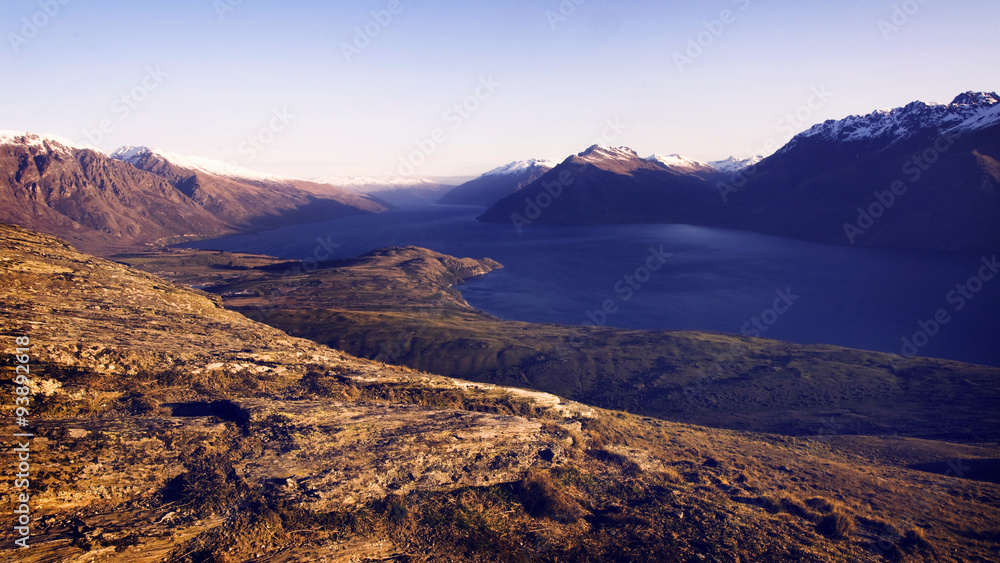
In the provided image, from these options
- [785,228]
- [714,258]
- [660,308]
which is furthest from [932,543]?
[785,228]

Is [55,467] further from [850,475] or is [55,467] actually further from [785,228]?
[785,228]

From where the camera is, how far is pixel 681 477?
59.8ft

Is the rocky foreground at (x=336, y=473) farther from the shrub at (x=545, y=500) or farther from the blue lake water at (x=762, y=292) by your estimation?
the blue lake water at (x=762, y=292)

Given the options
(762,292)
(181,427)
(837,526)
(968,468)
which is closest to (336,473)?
(181,427)

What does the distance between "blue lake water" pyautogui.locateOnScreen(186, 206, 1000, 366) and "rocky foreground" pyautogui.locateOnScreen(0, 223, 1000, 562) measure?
54.7 meters

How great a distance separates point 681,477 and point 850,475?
28.5 feet

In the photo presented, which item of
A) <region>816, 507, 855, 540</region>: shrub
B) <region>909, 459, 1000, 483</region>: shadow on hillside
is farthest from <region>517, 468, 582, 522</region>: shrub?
<region>909, 459, 1000, 483</region>: shadow on hillside

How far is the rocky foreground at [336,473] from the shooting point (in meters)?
10.7

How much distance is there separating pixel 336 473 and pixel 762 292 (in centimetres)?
9995

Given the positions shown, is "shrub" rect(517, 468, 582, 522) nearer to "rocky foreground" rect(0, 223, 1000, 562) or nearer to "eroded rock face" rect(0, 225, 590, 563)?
"rocky foreground" rect(0, 223, 1000, 562)

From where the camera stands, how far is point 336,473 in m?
13.1

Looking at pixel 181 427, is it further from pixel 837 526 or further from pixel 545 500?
pixel 837 526

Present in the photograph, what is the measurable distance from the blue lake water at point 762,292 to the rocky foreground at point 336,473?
54712mm

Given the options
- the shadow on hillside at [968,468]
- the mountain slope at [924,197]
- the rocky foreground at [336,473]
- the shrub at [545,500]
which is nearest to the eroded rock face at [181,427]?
the rocky foreground at [336,473]
